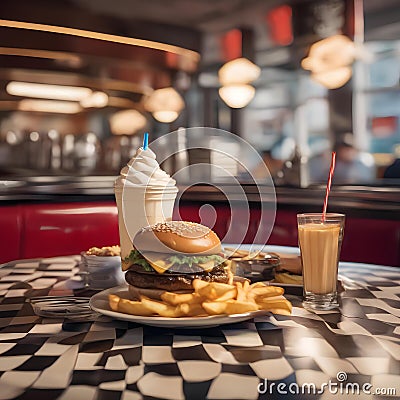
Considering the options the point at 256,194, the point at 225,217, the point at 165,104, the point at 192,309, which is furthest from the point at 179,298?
the point at 165,104

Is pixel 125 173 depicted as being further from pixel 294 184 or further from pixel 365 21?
pixel 365 21

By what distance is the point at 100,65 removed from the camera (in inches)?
184

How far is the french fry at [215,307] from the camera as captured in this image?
86cm

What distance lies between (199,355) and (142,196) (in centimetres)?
56

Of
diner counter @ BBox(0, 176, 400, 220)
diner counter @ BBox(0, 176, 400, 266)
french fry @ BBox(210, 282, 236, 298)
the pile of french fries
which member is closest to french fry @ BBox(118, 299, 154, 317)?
the pile of french fries

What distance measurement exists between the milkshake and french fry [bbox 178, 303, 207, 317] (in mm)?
380

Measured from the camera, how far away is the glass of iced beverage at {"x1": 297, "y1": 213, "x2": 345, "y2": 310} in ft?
3.49

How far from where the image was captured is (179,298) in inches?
35.3

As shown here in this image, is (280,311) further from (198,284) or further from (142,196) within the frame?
(142,196)

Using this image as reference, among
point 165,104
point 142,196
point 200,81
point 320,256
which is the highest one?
point 200,81

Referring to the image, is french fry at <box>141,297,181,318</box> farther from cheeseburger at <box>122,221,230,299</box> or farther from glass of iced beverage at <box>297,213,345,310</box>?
glass of iced beverage at <box>297,213,345,310</box>

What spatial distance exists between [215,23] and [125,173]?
13.0ft

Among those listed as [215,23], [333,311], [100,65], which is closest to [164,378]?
[333,311]

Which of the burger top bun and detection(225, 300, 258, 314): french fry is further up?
the burger top bun
